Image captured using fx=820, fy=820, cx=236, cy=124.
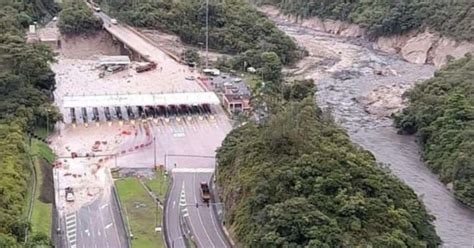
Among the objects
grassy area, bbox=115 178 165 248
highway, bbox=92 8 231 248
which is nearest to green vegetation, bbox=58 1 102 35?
highway, bbox=92 8 231 248

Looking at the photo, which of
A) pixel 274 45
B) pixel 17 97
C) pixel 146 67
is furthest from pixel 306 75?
pixel 17 97

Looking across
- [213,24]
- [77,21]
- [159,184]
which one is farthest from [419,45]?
[159,184]

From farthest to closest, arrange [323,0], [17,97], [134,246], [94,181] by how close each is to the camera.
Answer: [323,0], [17,97], [94,181], [134,246]

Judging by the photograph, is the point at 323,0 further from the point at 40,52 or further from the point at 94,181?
the point at 94,181

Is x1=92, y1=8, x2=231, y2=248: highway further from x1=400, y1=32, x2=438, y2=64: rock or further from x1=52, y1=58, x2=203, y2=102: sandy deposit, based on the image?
x1=400, y1=32, x2=438, y2=64: rock

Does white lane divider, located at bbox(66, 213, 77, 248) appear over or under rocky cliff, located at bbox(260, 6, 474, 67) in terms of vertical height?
under

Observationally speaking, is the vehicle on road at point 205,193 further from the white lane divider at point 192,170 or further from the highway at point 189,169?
the white lane divider at point 192,170

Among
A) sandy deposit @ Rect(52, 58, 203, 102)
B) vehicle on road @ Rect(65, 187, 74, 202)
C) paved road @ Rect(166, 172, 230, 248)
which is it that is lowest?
vehicle on road @ Rect(65, 187, 74, 202)
